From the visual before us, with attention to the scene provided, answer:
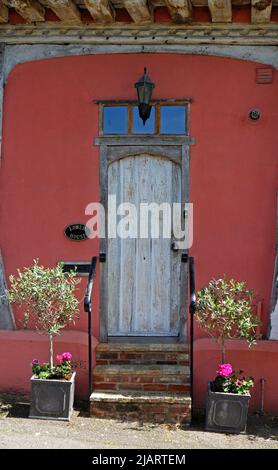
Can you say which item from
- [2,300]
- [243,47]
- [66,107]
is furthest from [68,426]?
[243,47]

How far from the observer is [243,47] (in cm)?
599

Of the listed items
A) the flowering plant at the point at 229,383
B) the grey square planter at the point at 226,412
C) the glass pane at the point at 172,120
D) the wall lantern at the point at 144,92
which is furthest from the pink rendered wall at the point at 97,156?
the grey square planter at the point at 226,412

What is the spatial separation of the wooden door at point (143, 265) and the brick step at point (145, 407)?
0.88 meters

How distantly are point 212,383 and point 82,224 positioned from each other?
2.08 meters

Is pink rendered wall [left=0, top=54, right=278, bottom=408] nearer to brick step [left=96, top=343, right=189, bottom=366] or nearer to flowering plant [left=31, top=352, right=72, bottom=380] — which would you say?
brick step [left=96, top=343, right=189, bottom=366]

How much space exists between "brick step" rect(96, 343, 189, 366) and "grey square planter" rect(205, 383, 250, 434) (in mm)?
773

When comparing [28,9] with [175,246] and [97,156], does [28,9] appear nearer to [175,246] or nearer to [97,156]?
[97,156]

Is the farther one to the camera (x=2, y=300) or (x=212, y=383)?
(x=2, y=300)

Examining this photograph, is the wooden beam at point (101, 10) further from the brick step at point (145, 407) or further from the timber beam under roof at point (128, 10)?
the brick step at point (145, 407)

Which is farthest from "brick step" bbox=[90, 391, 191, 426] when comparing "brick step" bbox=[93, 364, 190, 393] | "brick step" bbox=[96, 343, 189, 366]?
"brick step" bbox=[96, 343, 189, 366]

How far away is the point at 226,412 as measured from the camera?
5.12 metres

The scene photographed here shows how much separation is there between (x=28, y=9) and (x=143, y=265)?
285 cm

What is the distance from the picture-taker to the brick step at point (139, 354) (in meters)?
5.85

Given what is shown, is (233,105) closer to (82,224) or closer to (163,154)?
(163,154)
